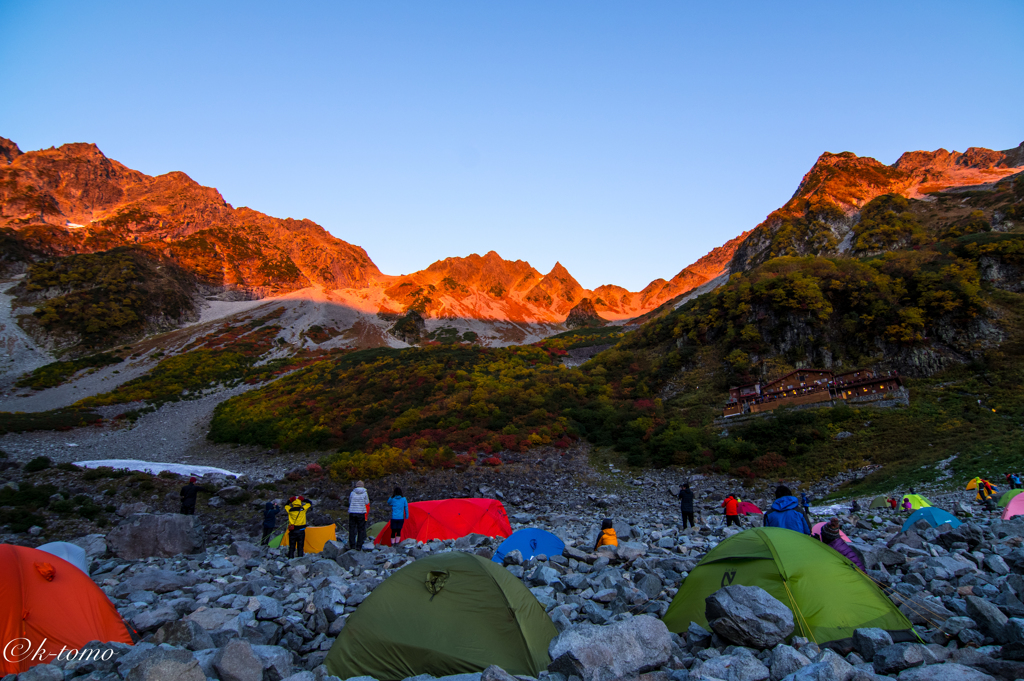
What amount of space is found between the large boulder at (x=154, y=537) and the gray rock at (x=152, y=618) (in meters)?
5.21

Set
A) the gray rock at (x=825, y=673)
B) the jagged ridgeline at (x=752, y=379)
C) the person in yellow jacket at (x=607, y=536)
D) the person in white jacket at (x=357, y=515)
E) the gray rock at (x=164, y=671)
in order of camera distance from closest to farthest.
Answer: the gray rock at (x=825, y=673) → the gray rock at (x=164, y=671) → the person in yellow jacket at (x=607, y=536) → the person in white jacket at (x=357, y=515) → the jagged ridgeline at (x=752, y=379)

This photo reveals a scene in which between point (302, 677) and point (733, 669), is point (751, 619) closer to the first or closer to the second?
point (733, 669)

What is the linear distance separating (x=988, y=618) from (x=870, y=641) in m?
1.05

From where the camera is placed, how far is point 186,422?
44438 millimetres

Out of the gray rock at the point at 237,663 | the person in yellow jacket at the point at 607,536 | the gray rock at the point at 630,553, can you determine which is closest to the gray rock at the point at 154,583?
the gray rock at the point at 237,663

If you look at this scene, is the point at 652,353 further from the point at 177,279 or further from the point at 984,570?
the point at 177,279

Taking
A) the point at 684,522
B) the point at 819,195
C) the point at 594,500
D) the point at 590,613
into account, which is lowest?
the point at 594,500

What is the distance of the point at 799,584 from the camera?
4.87 meters

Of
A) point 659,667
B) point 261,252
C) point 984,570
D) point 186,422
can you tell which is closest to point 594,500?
point 984,570

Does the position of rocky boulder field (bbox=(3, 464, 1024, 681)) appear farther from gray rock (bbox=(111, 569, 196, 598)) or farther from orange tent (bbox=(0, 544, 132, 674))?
orange tent (bbox=(0, 544, 132, 674))

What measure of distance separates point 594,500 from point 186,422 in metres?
41.8

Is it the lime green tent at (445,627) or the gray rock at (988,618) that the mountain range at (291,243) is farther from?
the lime green tent at (445,627)

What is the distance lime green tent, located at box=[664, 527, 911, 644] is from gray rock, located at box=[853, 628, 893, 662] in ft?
0.73

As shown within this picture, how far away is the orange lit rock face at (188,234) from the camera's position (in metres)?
120
